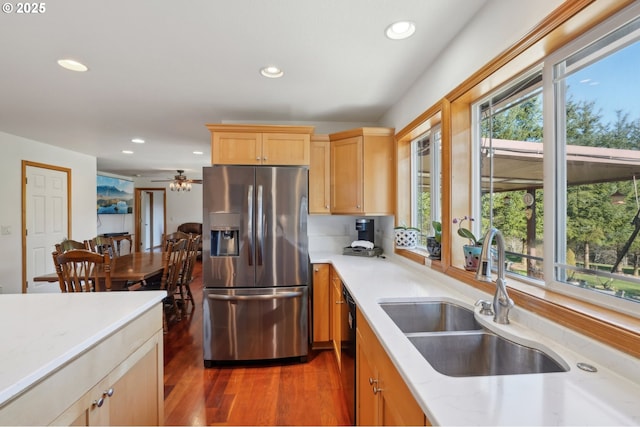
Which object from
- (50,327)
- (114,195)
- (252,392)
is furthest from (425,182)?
(114,195)

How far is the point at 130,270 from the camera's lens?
117 inches

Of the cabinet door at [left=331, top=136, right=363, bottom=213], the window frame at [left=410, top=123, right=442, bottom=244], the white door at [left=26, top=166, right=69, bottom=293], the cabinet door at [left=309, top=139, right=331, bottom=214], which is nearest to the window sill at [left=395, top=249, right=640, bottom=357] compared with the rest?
the window frame at [left=410, top=123, right=442, bottom=244]

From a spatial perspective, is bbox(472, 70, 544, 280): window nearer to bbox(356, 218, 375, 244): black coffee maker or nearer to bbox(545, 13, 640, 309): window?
bbox(545, 13, 640, 309): window

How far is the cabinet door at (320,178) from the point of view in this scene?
9.83ft

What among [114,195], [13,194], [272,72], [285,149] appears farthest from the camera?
[114,195]

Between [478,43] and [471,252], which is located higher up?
[478,43]

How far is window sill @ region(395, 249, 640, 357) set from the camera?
0.80m

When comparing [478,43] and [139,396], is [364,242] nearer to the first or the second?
[478,43]

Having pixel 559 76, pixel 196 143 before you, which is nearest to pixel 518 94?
pixel 559 76

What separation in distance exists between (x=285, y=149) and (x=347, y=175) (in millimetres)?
673

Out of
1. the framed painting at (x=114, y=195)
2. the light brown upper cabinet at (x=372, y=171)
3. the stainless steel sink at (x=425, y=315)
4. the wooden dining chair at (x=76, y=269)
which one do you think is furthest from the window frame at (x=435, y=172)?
the framed painting at (x=114, y=195)

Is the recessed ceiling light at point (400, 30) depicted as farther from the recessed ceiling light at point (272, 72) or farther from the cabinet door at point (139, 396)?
the cabinet door at point (139, 396)

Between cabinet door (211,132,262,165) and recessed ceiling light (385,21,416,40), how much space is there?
56.7 inches

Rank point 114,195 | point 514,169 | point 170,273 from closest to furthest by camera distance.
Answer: point 514,169
point 170,273
point 114,195
